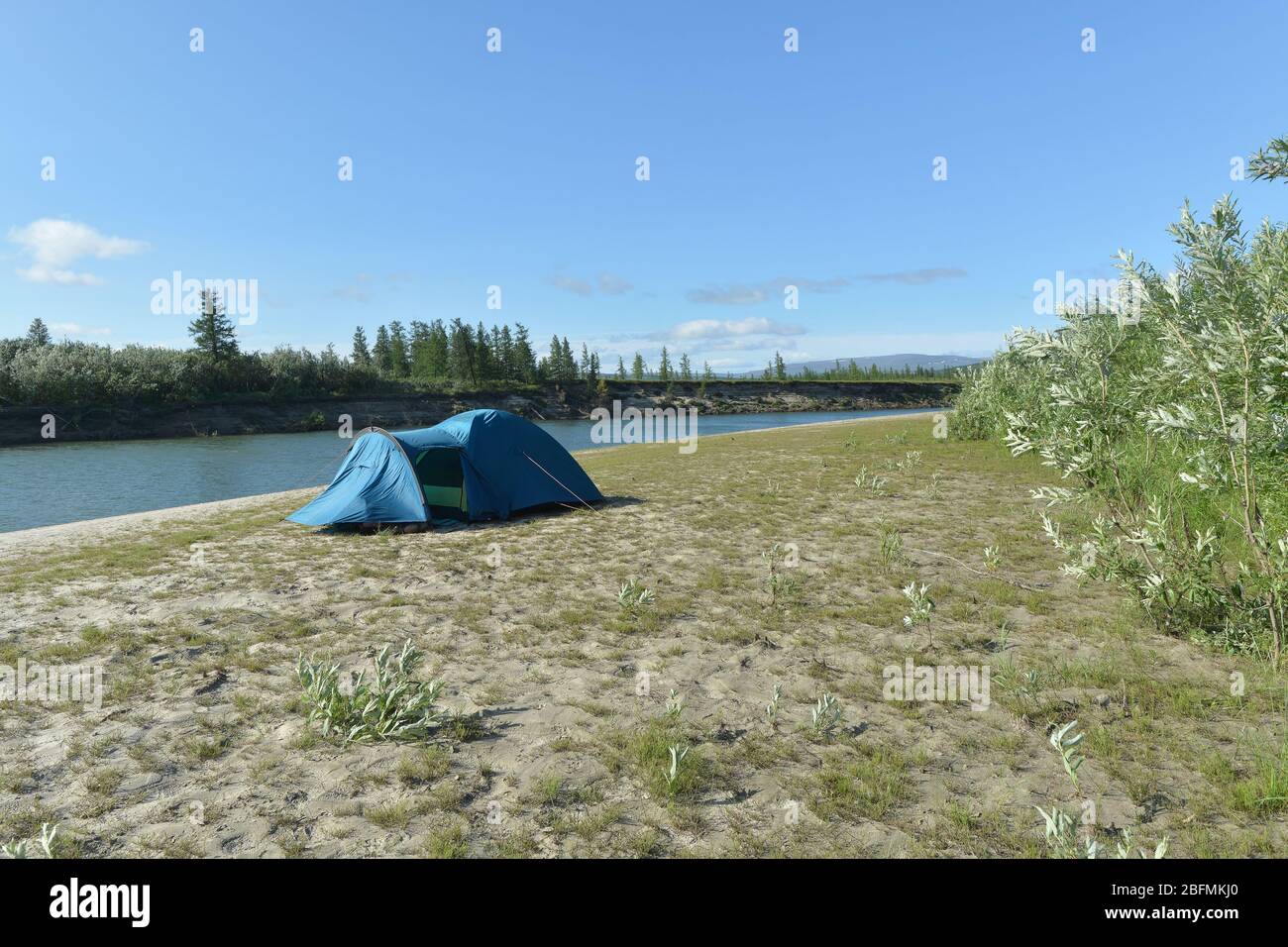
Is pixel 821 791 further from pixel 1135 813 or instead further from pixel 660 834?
pixel 1135 813

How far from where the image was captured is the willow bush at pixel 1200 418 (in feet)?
17.3

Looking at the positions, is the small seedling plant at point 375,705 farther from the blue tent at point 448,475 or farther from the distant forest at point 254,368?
the distant forest at point 254,368

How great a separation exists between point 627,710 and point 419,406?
8096 centimetres

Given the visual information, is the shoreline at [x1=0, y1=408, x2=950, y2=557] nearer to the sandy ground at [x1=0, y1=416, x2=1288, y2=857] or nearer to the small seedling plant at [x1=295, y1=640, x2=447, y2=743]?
the sandy ground at [x1=0, y1=416, x2=1288, y2=857]

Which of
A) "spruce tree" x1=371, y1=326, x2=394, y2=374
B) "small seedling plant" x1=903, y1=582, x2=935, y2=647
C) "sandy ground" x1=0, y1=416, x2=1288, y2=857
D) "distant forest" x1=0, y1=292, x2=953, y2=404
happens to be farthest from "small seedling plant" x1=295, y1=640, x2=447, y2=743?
"spruce tree" x1=371, y1=326, x2=394, y2=374

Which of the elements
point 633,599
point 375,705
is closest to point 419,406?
point 633,599

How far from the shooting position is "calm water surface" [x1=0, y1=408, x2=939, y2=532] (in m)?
22.2

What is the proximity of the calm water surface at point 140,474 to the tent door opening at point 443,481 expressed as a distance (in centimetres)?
1332

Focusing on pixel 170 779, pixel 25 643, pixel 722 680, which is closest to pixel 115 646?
pixel 25 643

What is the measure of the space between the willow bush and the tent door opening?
10600 millimetres

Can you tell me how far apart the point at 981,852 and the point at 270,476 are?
33.3 metres

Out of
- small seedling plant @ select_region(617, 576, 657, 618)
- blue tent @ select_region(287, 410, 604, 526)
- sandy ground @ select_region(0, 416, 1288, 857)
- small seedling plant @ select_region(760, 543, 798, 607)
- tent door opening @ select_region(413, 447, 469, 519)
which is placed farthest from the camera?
tent door opening @ select_region(413, 447, 469, 519)
